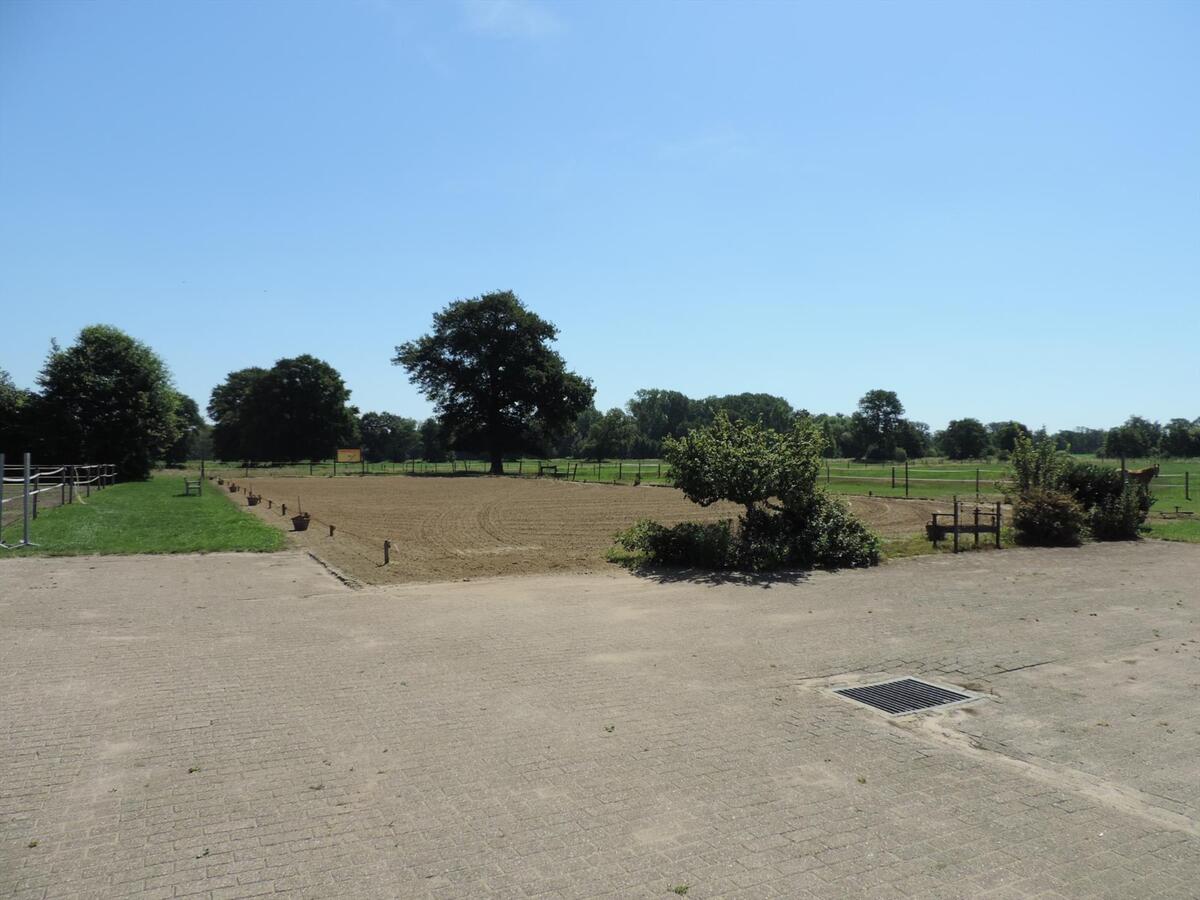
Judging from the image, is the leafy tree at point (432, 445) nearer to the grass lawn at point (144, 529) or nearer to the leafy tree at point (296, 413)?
the leafy tree at point (296, 413)

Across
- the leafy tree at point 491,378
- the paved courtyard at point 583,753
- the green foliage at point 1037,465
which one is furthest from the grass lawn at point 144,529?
the leafy tree at point 491,378

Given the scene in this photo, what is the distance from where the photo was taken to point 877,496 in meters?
39.4

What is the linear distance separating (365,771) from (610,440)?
118156 millimetres

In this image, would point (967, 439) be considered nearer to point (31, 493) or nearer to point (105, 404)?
point (105, 404)

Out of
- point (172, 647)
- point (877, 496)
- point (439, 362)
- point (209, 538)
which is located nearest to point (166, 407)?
point (439, 362)

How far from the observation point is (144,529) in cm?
2064

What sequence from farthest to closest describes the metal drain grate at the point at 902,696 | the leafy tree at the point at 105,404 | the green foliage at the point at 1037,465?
the leafy tree at the point at 105,404
the green foliage at the point at 1037,465
the metal drain grate at the point at 902,696

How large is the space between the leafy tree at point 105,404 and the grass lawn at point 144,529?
24377 mm

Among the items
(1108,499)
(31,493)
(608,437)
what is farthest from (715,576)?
(608,437)

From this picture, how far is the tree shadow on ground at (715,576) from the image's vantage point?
1356 centimetres

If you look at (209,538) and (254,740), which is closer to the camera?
(254,740)

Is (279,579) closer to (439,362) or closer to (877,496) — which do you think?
(877,496)

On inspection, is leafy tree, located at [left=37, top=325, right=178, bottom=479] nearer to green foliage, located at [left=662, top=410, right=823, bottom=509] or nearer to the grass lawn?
the grass lawn

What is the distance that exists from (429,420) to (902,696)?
13206cm
